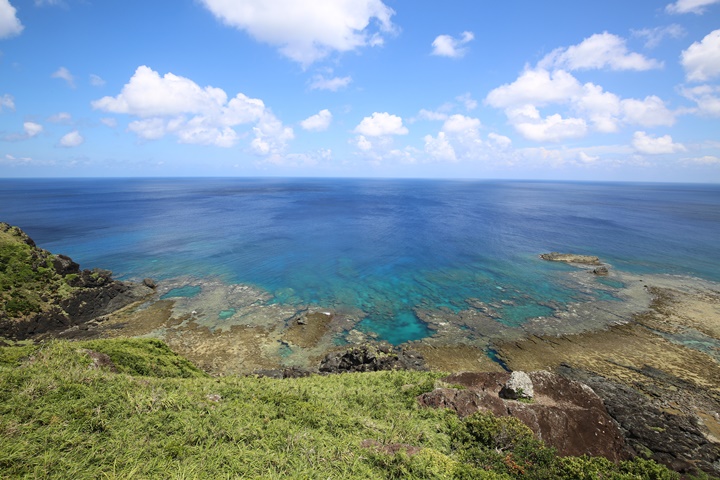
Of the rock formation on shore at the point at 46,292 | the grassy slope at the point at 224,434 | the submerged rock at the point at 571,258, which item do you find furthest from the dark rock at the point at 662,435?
the rock formation on shore at the point at 46,292

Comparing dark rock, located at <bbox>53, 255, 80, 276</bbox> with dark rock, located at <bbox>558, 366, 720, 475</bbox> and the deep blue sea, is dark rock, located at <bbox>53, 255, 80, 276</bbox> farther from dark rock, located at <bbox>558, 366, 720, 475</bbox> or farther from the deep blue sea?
dark rock, located at <bbox>558, 366, 720, 475</bbox>

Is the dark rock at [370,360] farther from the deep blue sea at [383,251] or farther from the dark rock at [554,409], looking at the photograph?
the dark rock at [554,409]

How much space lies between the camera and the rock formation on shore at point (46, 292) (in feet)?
112

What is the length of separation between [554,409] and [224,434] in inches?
697

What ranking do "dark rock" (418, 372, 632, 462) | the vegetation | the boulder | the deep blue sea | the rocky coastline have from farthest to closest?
the deep blue sea
the vegetation
the boulder
the rocky coastline
"dark rock" (418, 372, 632, 462)

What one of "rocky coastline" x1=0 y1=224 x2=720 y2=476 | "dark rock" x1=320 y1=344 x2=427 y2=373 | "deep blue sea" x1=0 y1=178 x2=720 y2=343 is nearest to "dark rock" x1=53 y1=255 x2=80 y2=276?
"rocky coastline" x1=0 y1=224 x2=720 y2=476

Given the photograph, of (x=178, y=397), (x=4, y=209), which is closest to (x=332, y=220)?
(x=178, y=397)

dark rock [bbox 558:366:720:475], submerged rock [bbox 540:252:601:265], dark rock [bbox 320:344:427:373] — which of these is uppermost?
submerged rock [bbox 540:252:601:265]

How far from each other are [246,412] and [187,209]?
5552 inches

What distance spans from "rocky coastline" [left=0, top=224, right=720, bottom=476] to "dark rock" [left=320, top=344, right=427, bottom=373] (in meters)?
0.14

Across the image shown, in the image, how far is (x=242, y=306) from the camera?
42375mm

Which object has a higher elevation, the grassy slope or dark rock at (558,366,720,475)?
the grassy slope

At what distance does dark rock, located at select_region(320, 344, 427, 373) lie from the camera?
1138 inches

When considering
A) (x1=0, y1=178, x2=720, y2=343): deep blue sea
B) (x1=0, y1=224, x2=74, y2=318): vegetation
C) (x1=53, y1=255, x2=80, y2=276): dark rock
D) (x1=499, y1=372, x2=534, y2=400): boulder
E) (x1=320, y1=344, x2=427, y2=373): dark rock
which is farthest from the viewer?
(x1=0, y1=178, x2=720, y2=343): deep blue sea
